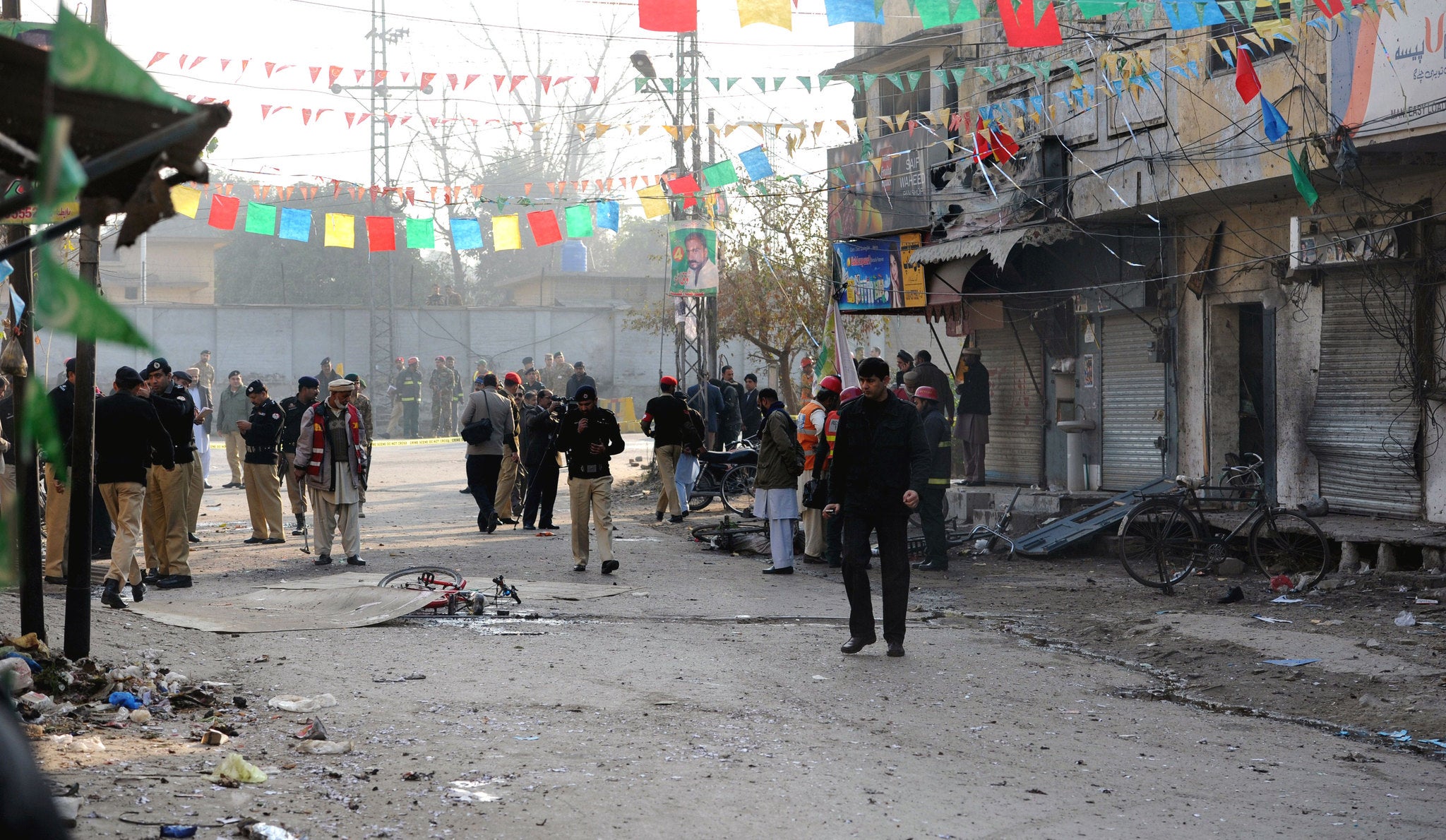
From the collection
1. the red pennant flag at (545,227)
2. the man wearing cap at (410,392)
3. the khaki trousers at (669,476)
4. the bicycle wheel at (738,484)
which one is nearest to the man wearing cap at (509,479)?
the khaki trousers at (669,476)

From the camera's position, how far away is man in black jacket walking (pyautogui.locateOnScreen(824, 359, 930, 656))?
8.41 meters

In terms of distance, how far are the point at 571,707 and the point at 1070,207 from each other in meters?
12.2

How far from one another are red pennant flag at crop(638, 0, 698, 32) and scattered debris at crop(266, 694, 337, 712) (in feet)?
22.6

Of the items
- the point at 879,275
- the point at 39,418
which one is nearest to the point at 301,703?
the point at 39,418

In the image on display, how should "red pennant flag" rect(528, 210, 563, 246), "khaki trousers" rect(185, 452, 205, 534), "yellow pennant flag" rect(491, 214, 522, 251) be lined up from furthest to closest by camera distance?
1. "red pennant flag" rect(528, 210, 563, 246)
2. "yellow pennant flag" rect(491, 214, 522, 251)
3. "khaki trousers" rect(185, 452, 205, 534)

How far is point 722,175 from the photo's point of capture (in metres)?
18.6

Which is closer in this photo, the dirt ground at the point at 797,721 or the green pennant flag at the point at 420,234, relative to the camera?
the dirt ground at the point at 797,721

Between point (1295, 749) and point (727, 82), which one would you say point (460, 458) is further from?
point (1295, 749)

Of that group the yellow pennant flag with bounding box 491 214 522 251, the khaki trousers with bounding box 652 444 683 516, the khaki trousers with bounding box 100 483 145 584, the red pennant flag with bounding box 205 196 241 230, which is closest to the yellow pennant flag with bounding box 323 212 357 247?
the red pennant flag with bounding box 205 196 241 230

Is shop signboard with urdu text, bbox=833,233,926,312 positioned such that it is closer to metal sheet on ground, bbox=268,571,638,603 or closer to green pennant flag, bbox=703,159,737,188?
green pennant flag, bbox=703,159,737,188

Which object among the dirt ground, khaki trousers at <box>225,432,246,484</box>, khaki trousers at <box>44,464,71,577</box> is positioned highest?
khaki trousers at <box>225,432,246,484</box>

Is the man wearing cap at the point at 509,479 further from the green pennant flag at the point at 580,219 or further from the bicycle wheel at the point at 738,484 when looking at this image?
the green pennant flag at the point at 580,219

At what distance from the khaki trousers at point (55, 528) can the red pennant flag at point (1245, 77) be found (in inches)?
458

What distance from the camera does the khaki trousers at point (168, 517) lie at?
36.6 feet
